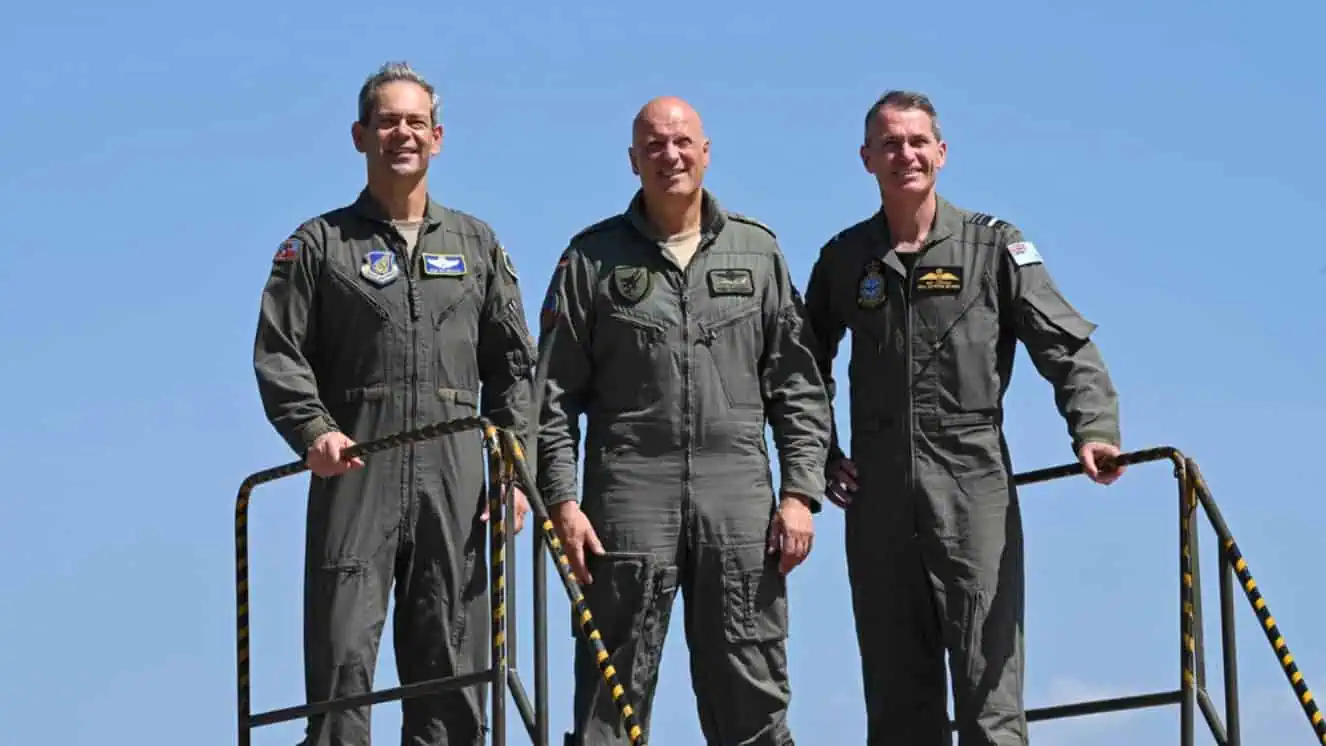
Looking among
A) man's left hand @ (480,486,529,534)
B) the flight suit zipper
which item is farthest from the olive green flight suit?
the flight suit zipper

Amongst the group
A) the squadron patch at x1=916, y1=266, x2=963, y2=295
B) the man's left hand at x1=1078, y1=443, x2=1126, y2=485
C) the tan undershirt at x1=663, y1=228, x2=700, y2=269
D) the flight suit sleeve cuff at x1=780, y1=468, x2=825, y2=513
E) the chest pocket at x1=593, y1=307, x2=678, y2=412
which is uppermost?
the tan undershirt at x1=663, y1=228, x2=700, y2=269

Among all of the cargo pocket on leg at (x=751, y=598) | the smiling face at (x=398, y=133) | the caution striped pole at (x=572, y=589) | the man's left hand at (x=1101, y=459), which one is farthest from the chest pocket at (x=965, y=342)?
the smiling face at (x=398, y=133)

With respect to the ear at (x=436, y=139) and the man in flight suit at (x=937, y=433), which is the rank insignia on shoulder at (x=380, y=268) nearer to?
the ear at (x=436, y=139)

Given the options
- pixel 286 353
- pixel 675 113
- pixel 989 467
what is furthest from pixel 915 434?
pixel 286 353

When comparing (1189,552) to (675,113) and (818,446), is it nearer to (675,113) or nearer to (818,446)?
(818,446)

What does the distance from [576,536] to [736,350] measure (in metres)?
0.90

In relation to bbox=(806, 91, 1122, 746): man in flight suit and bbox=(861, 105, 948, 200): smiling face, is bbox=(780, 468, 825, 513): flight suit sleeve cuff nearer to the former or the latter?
bbox=(806, 91, 1122, 746): man in flight suit

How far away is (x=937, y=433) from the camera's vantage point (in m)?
8.72

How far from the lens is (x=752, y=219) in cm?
882

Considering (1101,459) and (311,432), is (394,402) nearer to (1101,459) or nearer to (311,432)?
(311,432)

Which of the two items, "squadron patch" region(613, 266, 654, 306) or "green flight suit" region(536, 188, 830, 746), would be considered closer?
"green flight suit" region(536, 188, 830, 746)

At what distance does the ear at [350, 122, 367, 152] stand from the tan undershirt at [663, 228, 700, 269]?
1.17 meters

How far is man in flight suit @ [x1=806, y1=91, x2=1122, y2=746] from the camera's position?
863 cm

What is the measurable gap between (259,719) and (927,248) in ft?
9.86
